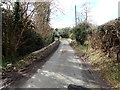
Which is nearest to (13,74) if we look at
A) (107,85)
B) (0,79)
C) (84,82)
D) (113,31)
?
(0,79)

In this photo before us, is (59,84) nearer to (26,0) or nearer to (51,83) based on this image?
(51,83)

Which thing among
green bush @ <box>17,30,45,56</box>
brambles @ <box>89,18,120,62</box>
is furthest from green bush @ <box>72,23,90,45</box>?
brambles @ <box>89,18,120,62</box>

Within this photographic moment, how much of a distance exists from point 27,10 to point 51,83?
12.1 m

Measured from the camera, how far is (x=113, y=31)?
1222 centimetres

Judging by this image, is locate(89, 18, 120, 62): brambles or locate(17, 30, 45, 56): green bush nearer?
locate(89, 18, 120, 62): brambles

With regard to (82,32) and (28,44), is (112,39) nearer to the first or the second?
(28,44)

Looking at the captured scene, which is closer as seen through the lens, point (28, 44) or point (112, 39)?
point (112, 39)

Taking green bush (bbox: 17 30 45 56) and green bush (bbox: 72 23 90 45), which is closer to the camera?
green bush (bbox: 17 30 45 56)

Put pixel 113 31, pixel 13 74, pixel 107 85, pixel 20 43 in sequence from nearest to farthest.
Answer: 1. pixel 107 85
2. pixel 13 74
3. pixel 113 31
4. pixel 20 43

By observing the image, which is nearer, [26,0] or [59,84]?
[59,84]

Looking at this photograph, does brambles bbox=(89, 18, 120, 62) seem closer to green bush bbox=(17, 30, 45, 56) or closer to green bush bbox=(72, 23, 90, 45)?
green bush bbox=(17, 30, 45, 56)

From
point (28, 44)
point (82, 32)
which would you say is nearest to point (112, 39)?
point (28, 44)

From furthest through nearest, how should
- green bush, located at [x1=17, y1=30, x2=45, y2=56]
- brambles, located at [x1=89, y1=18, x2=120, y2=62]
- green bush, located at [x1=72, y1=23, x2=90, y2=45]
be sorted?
green bush, located at [x1=72, y1=23, x2=90, y2=45] → green bush, located at [x1=17, y1=30, x2=45, y2=56] → brambles, located at [x1=89, y1=18, x2=120, y2=62]

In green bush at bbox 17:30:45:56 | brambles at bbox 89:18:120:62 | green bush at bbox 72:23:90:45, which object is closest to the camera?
brambles at bbox 89:18:120:62
